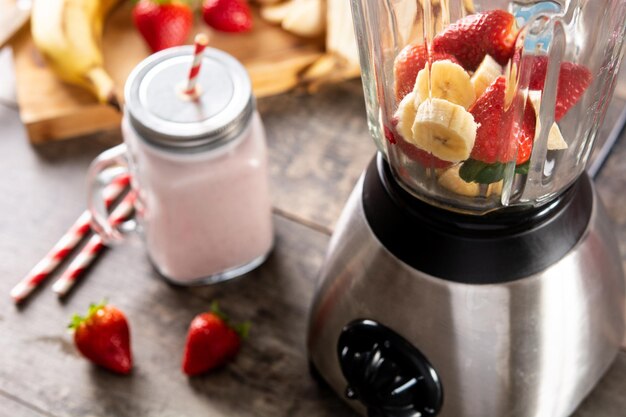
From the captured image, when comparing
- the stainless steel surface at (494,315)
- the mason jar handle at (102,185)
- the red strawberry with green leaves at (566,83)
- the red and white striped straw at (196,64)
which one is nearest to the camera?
the red strawberry with green leaves at (566,83)

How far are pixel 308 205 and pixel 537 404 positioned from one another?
38cm

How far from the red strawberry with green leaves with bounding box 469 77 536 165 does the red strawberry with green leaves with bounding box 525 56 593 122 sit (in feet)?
0.07

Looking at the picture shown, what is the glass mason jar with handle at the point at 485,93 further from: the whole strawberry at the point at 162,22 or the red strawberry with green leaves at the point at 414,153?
the whole strawberry at the point at 162,22

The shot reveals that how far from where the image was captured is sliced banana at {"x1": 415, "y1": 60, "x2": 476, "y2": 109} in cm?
69

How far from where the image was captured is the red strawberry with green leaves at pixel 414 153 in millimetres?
733

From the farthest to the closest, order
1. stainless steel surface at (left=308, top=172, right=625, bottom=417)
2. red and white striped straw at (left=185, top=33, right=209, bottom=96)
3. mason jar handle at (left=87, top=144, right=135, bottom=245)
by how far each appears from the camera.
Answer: mason jar handle at (left=87, top=144, right=135, bottom=245) → red and white striped straw at (left=185, top=33, right=209, bottom=96) → stainless steel surface at (left=308, top=172, right=625, bottom=417)

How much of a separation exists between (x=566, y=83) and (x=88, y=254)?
0.58 m

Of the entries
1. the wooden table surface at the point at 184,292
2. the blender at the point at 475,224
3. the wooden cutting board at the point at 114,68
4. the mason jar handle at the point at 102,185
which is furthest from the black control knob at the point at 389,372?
the wooden cutting board at the point at 114,68

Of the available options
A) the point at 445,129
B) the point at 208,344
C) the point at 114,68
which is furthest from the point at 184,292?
the point at 445,129

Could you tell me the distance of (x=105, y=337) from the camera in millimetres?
957

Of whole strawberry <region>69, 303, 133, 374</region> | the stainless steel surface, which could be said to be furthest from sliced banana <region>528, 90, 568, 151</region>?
whole strawberry <region>69, 303, 133, 374</region>

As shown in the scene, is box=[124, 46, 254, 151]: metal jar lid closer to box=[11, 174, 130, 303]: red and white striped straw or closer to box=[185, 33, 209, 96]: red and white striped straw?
box=[185, 33, 209, 96]: red and white striped straw

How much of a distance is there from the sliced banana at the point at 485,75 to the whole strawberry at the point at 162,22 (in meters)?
Result: 0.58

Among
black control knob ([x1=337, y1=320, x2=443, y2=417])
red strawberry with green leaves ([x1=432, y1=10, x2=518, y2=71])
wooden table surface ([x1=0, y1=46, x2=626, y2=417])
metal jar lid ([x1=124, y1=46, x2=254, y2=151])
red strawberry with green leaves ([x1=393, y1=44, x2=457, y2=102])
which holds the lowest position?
wooden table surface ([x1=0, y1=46, x2=626, y2=417])
